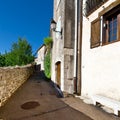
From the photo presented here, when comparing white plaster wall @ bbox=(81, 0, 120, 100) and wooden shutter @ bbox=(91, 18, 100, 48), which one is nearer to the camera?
white plaster wall @ bbox=(81, 0, 120, 100)

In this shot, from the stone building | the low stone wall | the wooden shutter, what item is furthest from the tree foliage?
the wooden shutter

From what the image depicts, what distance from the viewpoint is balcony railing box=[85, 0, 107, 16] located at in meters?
7.14

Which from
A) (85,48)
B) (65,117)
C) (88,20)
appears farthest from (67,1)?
(65,117)

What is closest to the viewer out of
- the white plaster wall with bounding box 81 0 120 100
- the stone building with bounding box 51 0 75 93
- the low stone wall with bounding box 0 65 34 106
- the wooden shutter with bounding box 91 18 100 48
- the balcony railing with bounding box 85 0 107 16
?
the white plaster wall with bounding box 81 0 120 100

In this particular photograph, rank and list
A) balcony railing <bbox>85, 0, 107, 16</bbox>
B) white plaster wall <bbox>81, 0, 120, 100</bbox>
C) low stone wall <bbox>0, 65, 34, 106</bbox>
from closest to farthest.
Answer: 1. white plaster wall <bbox>81, 0, 120, 100</bbox>
2. low stone wall <bbox>0, 65, 34, 106</bbox>
3. balcony railing <bbox>85, 0, 107, 16</bbox>

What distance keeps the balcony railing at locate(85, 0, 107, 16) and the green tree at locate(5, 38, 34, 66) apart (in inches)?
820

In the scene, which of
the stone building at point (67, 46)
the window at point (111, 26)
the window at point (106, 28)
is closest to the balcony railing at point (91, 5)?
the window at point (106, 28)

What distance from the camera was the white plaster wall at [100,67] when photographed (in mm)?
5786

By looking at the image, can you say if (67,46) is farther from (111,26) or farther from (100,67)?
(111,26)

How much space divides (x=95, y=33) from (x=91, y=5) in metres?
1.68

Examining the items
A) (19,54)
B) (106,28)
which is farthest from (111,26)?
(19,54)

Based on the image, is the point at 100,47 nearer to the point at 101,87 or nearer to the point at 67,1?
the point at 101,87

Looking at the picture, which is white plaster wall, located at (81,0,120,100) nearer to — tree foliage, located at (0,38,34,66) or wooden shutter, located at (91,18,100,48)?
wooden shutter, located at (91,18,100,48)

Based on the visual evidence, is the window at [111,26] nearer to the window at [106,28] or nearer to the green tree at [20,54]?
the window at [106,28]
